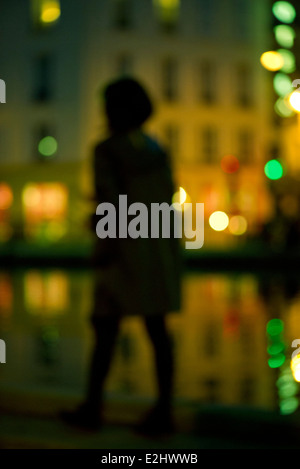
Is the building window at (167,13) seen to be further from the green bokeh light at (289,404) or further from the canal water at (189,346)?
the green bokeh light at (289,404)

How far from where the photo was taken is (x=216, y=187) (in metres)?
38.3

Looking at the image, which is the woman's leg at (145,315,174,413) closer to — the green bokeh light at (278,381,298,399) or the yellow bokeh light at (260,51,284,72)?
the green bokeh light at (278,381,298,399)

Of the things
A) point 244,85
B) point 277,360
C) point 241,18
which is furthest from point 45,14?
point 277,360

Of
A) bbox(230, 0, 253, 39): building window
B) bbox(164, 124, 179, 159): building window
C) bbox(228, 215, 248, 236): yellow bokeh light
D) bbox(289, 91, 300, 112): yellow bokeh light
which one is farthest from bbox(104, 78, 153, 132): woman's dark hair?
bbox(230, 0, 253, 39): building window

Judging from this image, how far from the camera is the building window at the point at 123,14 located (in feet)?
123

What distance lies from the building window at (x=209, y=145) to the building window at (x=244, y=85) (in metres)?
2.20

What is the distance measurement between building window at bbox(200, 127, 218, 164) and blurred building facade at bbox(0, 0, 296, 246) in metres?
0.05

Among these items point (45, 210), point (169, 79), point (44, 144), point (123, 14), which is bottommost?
point (45, 210)

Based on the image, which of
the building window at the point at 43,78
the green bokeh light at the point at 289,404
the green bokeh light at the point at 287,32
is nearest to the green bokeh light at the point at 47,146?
the building window at the point at 43,78

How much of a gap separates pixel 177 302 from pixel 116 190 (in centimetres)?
62

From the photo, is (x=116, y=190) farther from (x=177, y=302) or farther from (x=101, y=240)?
(x=177, y=302)

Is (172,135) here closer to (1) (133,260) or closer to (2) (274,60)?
(2) (274,60)

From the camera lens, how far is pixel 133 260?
136 inches

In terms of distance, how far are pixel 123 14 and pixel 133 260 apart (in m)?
36.3
